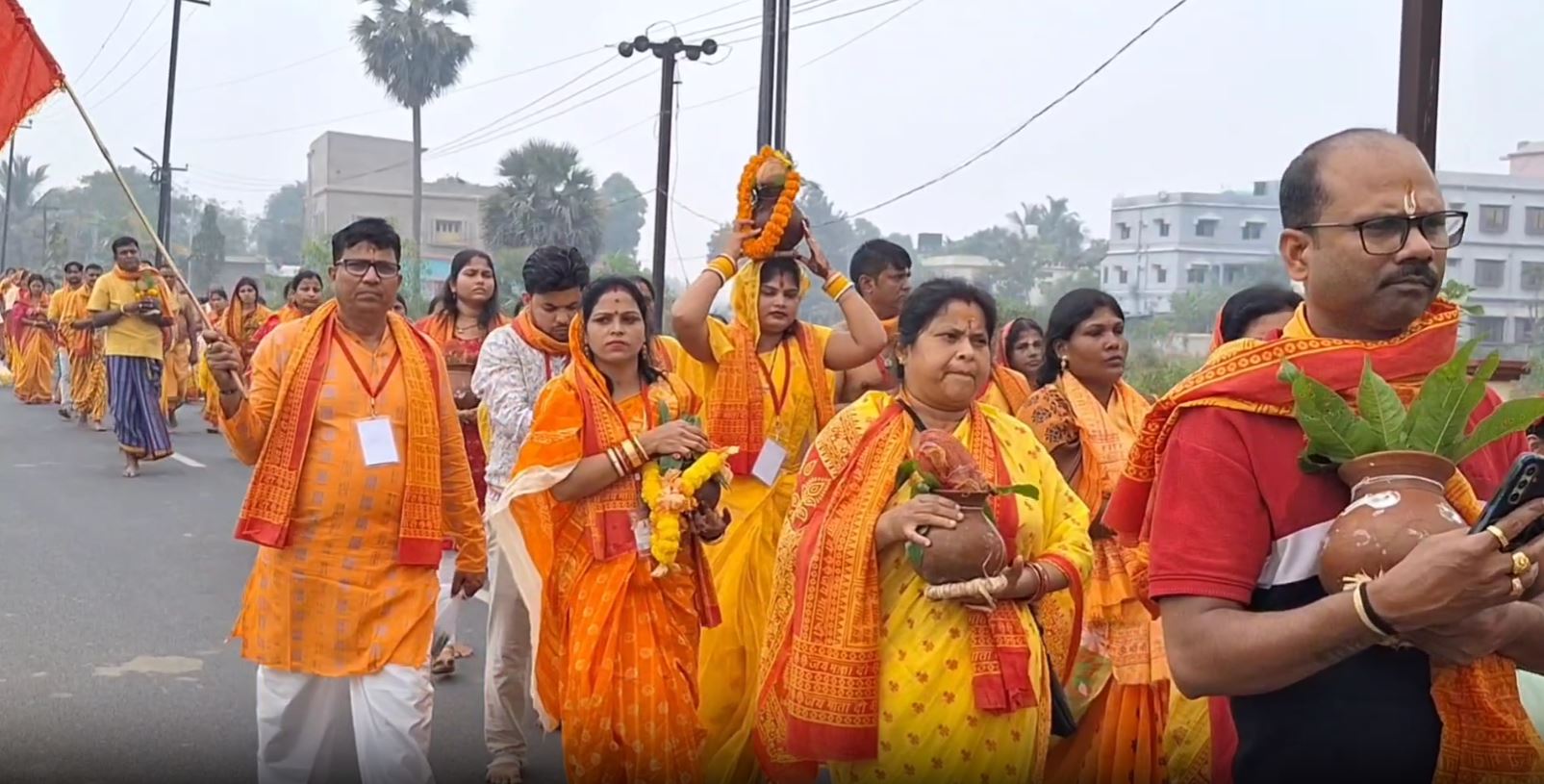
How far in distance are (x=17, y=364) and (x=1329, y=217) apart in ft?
79.5

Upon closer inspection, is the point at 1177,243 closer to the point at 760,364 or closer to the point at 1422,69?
the point at 1422,69

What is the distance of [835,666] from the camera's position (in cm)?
375

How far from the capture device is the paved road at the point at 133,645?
18.1 feet

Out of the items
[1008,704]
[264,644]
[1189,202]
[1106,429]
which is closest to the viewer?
[1008,704]

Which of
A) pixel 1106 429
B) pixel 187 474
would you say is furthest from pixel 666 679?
pixel 187 474

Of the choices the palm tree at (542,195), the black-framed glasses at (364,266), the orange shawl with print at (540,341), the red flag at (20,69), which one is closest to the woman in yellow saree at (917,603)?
the black-framed glasses at (364,266)

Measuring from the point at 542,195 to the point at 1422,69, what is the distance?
3830 cm

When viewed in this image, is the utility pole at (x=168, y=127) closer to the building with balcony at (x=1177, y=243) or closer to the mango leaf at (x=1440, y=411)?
the building with balcony at (x=1177, y=243)

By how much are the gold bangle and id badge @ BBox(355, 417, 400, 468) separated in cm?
172

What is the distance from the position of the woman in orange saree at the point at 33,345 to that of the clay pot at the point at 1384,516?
22634 mm

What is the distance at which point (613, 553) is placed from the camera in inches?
188

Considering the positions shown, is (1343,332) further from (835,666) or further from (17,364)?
(17,364)

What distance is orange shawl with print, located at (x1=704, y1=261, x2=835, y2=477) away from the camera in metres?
5.71

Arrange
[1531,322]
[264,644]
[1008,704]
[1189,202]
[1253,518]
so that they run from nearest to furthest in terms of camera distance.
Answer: [1253,518] → [1008,704] → [264,644] → [1531,322] → [1189,202]
